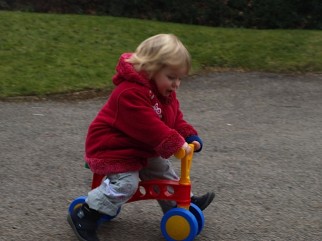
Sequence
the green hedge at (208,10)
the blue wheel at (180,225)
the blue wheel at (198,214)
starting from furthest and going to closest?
the green hedge at (208,10) → the blue wheel at (198,214) → the blue wheel at (180,225)

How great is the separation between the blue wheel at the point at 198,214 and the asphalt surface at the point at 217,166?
85mm

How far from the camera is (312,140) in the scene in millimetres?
5352

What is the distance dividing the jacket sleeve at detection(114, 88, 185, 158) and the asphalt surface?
2.04ft

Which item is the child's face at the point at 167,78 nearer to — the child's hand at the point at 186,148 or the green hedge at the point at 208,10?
the child's hand at the point at 186,148

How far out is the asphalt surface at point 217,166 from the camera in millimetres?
3412

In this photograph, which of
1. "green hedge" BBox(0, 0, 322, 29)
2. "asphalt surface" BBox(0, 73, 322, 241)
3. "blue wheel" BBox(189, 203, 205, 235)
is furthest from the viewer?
"green hedge" BBox(0, 0, 322, 29)

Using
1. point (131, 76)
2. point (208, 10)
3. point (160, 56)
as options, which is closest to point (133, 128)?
point (131, 76)

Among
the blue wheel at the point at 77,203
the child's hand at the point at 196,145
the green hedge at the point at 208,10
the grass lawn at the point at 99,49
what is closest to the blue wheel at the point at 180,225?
the child's hand at the point at 196,145

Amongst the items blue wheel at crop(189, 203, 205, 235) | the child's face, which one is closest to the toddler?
the child's face

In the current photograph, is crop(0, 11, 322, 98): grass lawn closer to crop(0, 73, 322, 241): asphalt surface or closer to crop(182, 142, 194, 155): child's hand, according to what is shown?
crop(0, 73, 322, 241): asphalt surface

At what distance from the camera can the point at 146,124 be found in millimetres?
2992

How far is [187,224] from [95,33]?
638 centimetres

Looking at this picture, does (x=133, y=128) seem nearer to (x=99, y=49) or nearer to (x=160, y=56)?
(x=160, y=56)

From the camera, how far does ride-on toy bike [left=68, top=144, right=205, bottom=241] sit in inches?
123
